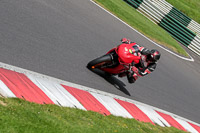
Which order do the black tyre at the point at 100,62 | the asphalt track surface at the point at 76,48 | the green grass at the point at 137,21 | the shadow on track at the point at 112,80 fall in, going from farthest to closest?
the green grass at the point at 137,21
the shadow on track at the point at 112,80
the black tyre at the point at 100,62
the asphalt track surface at the point at 76,48

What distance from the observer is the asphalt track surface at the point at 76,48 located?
295 inches

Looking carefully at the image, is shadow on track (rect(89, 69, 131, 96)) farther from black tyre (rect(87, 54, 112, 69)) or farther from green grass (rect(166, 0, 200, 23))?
green grass (rect(166, 0, 200, 23))

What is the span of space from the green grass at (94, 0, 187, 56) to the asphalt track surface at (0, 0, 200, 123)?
154 cm

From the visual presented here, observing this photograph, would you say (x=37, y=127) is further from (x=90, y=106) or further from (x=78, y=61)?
(x=78, y=61)

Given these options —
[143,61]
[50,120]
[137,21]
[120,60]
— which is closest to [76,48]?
[120,60]

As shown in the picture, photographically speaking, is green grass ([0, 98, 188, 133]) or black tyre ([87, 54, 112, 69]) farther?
black tyre ([87, 54, 112, 69])

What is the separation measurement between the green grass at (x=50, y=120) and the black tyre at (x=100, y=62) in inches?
86.2

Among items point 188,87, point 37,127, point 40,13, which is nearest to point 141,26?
point 188,87

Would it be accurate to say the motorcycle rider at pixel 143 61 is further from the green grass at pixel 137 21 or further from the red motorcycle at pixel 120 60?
the green grass at pixel 137 21

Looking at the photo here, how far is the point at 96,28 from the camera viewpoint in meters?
11.7

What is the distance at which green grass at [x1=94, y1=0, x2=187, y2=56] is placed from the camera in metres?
15.7

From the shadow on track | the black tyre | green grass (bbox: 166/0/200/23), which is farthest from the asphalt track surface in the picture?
green grass (bbox: 166/0/200/23)

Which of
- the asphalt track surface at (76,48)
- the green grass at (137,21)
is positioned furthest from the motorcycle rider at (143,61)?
the green grass at (137,21)

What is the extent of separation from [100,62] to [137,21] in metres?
8.76
